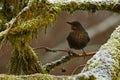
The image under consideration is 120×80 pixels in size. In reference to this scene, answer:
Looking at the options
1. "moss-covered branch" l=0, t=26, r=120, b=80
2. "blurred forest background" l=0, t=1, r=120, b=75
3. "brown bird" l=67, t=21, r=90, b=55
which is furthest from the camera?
"blurred forest background" l=0, t=1, r=120, b=75

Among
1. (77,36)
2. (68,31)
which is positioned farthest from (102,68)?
(68,31)

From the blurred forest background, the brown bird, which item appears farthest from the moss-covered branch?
the blurred forest background

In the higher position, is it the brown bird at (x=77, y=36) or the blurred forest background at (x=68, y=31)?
the brown bird at (x=77, y=36)

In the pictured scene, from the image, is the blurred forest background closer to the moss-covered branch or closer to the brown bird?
the brown bird

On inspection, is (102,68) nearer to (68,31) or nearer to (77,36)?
(77,36)

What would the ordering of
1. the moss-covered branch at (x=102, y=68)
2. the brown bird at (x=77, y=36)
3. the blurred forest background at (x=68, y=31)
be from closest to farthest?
the moss-covered branch at (x=102, y=68)
the brown bird at (x=77, y=36)
the blurred forest background at (x=68, y=31)

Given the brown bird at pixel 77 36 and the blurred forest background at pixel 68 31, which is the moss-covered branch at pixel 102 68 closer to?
the brown bird at pixel 77 36

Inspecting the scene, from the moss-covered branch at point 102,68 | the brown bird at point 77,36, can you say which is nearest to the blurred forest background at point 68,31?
the brown bird at point 77,36

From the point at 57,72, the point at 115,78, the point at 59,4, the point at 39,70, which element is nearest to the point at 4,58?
the point at 57,72

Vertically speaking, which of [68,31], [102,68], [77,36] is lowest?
[68,31]

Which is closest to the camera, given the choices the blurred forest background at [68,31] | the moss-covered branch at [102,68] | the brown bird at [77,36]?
A: the moss-covered branch at [102,68]

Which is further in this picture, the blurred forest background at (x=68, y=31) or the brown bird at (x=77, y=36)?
the blurred forest background at (x=68, y=31)

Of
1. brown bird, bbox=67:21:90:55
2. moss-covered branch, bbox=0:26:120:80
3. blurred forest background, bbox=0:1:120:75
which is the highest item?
moss-covered branch, bbox=0:26:120:80

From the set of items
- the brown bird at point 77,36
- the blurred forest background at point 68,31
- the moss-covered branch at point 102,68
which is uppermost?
the moss-covered branch at point 102,68
